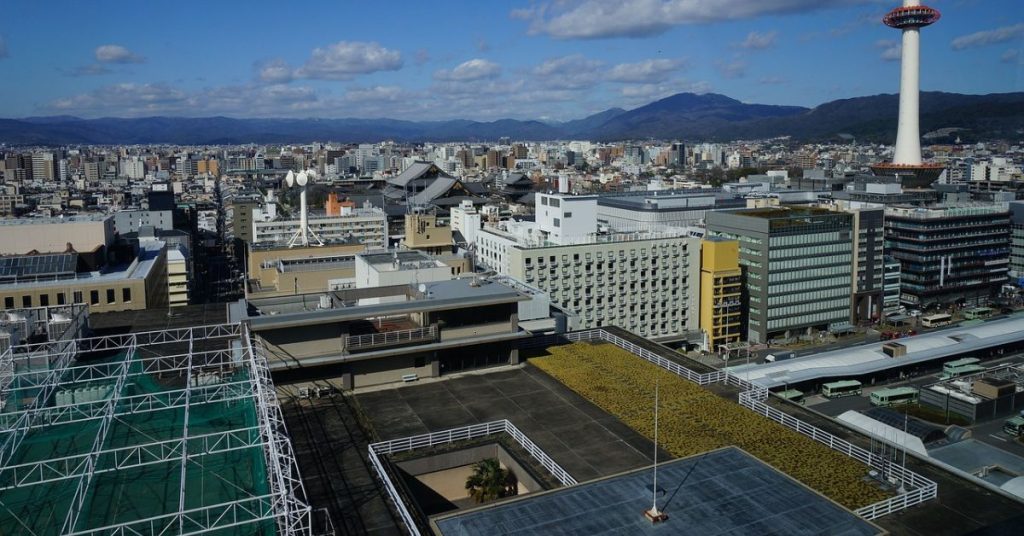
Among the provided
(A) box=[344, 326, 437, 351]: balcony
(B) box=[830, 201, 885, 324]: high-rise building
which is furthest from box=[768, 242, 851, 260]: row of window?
(A) box=[344, 326, 437, 351]: balcony

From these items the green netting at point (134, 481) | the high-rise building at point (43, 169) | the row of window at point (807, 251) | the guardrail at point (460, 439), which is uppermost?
the high-rise building at point (43, 169)

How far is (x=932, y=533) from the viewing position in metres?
13.2

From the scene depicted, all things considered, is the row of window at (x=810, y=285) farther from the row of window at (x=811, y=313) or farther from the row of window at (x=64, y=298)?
the row of window at (x=64, y=298)

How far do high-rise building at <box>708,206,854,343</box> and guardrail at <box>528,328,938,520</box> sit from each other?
876 inches

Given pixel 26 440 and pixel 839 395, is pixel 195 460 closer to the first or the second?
pixel 26 440

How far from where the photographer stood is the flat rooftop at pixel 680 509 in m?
12.1

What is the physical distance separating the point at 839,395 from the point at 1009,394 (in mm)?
6839

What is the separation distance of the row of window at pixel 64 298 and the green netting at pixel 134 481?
16.5 m

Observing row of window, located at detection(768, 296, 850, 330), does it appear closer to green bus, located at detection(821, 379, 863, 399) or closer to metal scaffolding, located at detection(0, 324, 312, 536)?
green bus, located at detection(821, 379, 863, 399)

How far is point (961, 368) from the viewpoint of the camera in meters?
38.3

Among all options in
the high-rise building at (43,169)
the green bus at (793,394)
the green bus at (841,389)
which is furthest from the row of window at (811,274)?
the high-rise building at (43,169)

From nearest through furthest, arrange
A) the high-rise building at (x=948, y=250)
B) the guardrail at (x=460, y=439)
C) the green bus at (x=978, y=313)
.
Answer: the guardrail at (x=460, y=439)
the green bus at (x=978, y=313)
the high-rise building at (x=948, y=250)

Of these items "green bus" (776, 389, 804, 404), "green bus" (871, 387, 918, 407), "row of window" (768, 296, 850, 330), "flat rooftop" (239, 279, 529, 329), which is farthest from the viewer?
"row of window" (768, 296, 850, 330)

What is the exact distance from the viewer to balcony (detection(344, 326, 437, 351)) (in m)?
20.6
